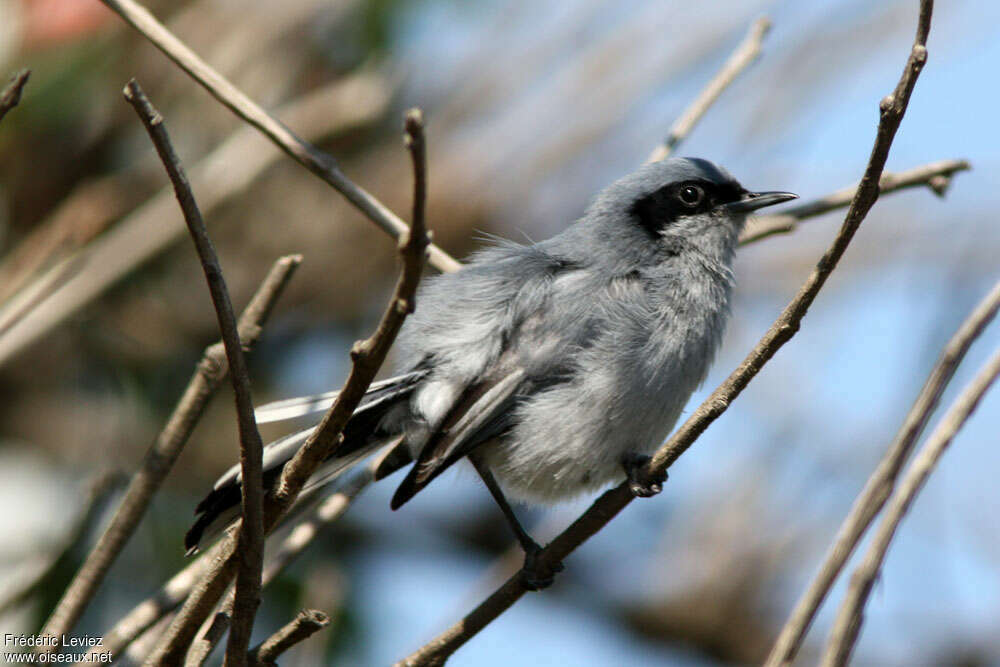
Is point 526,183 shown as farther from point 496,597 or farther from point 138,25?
point 496,597

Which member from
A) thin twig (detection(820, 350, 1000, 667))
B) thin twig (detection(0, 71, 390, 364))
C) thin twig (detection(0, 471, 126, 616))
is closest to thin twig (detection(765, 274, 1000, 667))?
thin twig (detection(820, 350, 1000, 667))

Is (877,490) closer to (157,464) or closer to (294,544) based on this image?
(294,544)

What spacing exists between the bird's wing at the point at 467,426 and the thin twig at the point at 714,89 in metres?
0.63

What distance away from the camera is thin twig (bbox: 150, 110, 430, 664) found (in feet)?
4.10

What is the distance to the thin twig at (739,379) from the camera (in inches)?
55.9

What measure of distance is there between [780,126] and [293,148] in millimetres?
2473

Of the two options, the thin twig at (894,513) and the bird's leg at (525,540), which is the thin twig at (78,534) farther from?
the thin twig at (894,513)

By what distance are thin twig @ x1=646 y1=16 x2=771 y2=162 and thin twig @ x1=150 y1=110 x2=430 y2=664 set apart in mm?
1313

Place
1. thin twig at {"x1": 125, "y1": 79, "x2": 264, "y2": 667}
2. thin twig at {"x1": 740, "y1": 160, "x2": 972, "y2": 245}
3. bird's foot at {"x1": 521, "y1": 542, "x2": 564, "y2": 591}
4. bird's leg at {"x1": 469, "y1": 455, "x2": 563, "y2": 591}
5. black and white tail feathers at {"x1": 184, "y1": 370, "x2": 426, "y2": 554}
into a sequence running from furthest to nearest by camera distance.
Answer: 1. thin twig at {"x1": 740, "y1": 160, "x2": 972, "y2": 245}
2. bird's leg at {"x1": 469, "y1": 455, "x2": 563, "y2": 591}
3. black and white tail feathers at {"x1": 184, "y1": 370, "x2": 426, "y2": 554}
4. bird's foot at {"x1": 521, "y1": 542, "x2": 564, "y2": 591}
5. thin twig at {"x1": 125, "y1": 79, "x2": 264, "y2": 667}

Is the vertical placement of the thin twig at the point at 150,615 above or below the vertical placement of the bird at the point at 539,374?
below

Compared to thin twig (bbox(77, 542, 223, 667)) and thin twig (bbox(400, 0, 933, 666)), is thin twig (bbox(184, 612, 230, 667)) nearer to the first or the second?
thin twig (bbox(77, 542, 223, 667))

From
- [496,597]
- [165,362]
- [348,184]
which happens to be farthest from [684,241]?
[165,362]

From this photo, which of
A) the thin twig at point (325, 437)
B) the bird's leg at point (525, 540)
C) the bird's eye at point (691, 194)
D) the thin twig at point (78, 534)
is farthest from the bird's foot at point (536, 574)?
the bird's eye at point (691, 194)

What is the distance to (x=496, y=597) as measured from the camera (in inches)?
67.6
